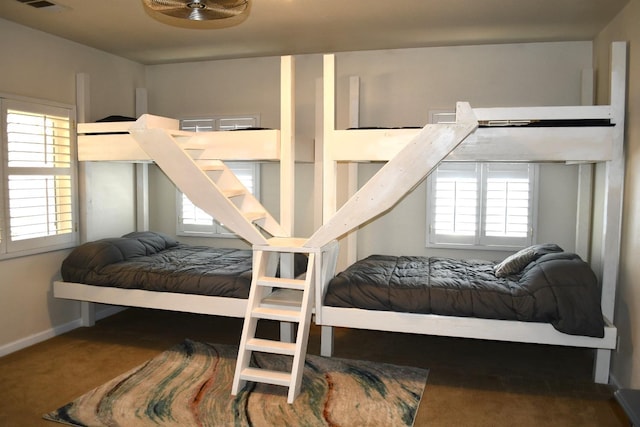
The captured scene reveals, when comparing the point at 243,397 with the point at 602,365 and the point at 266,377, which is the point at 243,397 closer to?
the point at 266,377

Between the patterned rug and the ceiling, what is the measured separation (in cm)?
250

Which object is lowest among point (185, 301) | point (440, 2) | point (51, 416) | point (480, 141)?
point (51, 416)

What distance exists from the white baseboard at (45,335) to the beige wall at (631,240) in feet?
14.0

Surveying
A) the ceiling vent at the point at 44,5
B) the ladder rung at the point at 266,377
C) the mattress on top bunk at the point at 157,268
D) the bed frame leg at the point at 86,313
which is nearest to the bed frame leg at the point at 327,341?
the mattress on top bunk at the point at 157,268

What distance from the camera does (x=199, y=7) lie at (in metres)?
2.31

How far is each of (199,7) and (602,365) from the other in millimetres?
3247

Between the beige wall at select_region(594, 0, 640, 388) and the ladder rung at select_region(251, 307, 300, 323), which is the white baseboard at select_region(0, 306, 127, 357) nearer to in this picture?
the ladder rung at select_region(251, 307, 300, 323)

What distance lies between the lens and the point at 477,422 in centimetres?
288

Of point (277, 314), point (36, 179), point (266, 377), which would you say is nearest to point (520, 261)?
point (277, 314)

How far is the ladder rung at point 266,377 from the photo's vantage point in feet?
10.2

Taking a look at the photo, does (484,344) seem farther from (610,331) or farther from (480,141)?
(480,141)

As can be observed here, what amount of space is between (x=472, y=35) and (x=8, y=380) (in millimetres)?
4256

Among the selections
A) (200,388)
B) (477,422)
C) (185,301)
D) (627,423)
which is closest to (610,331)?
(627,423)

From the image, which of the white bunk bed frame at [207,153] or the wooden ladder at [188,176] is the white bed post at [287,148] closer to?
the white bunk bed frame at [207,153]
